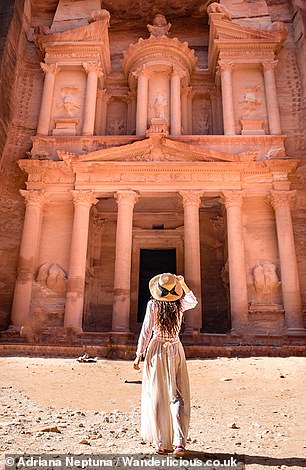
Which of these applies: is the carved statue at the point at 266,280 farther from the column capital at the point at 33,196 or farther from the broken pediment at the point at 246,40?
the broken pediment at the point at 246,40

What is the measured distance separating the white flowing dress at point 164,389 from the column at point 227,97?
13.8m

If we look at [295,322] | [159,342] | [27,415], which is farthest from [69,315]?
[159,342]

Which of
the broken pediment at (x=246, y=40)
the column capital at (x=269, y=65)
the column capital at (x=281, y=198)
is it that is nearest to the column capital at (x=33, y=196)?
the column capital at (x=281, y=198)

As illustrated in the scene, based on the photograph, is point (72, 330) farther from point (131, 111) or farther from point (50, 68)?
point (50, 68)

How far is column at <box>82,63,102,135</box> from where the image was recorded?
1734cm

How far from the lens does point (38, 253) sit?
15.6 metres

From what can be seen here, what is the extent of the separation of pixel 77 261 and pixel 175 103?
807 centimetres

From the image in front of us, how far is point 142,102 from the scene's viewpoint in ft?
58.4

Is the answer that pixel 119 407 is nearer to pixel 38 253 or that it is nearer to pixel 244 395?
pixel 244 395

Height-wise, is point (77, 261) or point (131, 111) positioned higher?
point (131, 111)

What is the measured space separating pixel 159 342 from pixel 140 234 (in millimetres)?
14018

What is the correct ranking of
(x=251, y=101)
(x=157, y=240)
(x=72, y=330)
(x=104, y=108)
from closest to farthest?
1. (x=72, y=330)
2. (x=251, y=101)
3. (x=157, y=240)
4. (x=104, y=108)

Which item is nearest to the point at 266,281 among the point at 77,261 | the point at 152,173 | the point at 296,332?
the point at 296,332

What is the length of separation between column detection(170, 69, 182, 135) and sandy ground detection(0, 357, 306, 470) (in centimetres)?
1031
